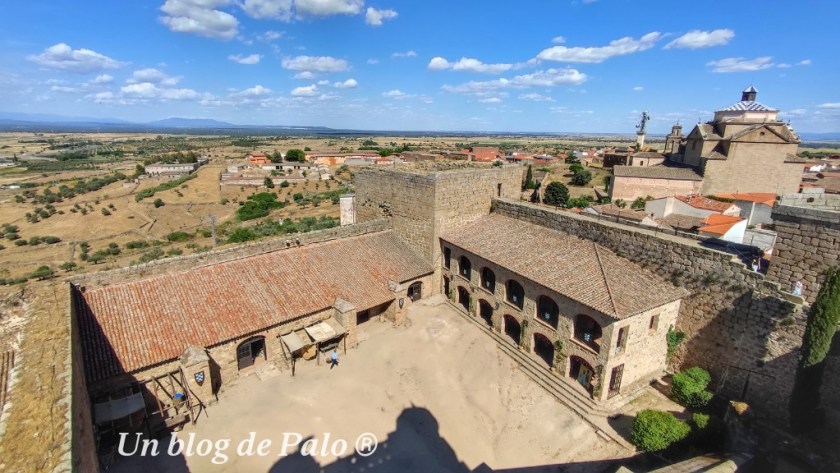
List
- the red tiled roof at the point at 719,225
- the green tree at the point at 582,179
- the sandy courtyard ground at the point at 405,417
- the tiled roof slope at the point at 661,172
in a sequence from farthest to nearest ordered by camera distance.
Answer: the green tree at the point at 582,179 → the tiled roof slope at the point at 661,172 → the red tiled roof at the point at 719,225 → the sandy courtyard ground at the point at 405,417

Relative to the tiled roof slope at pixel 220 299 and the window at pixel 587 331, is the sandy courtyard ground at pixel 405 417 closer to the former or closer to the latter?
the tiled roof slope at pixel 220 299

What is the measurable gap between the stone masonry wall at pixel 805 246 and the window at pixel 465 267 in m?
12.6

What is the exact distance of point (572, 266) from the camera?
16734 mm

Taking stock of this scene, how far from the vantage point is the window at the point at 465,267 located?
21828 millimetres

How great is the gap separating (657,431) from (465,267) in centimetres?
1178

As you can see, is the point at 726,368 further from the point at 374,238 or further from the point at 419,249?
the point at 374,238

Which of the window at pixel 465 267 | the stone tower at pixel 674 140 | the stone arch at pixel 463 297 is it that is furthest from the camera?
the stone tower at pixel 674 140

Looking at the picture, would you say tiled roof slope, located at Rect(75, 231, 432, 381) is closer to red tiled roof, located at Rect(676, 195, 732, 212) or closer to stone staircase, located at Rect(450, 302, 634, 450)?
stone staircase, located at Rect(450, 302, 634, 450)

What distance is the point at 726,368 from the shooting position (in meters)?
14.6

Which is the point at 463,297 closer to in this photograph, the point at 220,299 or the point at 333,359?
the point at 333,359

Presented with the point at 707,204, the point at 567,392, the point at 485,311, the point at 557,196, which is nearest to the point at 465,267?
the point at 485,311

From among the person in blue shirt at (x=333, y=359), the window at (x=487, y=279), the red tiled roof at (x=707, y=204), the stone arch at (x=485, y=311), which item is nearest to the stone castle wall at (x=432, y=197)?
the window at (x=487, y=279)

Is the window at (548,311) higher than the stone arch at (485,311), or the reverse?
the window at (548,311)

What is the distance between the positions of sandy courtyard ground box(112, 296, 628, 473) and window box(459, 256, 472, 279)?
14.7 ft
